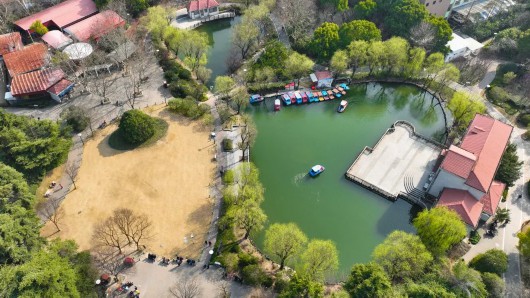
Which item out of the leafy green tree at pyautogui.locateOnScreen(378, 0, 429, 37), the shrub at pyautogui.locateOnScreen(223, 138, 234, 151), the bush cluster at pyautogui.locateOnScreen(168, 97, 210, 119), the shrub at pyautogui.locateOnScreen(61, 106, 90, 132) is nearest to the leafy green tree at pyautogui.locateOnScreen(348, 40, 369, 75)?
the leafy green tree at pyautogui.locateOnScreen(378, 0, 429, 37)

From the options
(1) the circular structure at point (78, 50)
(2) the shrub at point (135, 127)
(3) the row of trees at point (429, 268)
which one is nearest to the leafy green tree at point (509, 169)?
(3) the row of trees at point (429, 268)

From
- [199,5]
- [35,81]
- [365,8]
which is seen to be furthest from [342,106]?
[35,81]

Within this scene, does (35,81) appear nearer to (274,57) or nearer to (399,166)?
(274,57)

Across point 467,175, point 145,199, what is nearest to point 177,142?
point 145,199

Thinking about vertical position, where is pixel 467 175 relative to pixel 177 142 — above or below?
above

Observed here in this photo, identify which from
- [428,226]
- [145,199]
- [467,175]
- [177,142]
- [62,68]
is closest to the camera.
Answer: [428,226]

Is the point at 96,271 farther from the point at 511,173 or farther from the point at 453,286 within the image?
the point at 511,173

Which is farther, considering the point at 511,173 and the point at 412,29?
the point at 412,29
